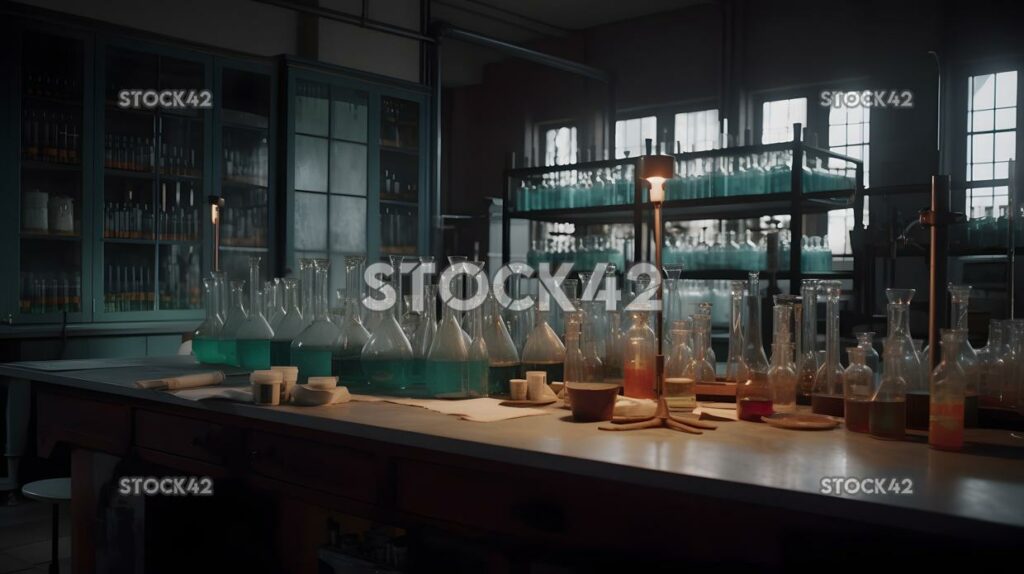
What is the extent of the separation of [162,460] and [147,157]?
2.94 m

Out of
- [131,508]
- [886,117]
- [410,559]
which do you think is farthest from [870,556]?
[886,117]

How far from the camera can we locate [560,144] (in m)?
7.81

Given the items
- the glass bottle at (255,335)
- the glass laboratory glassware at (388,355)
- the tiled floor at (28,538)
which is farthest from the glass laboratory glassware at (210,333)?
the tiled floor at (28,538)

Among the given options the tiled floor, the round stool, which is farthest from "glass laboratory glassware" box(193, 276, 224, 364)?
the tiled floor

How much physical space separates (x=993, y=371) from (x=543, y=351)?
0.89m

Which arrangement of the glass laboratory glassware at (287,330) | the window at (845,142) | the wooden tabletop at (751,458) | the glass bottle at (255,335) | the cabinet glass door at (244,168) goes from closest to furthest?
1. the wooden tabletop at (751,458)
2. the glass laboratory glassware at (287,330)
3. the glass bottle at (255,335)
4. the cabinet glass door at (244,168)
5. the window at (845,142)

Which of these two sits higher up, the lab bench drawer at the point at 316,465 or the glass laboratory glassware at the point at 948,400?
the glass laboratory glassware at the point at 948,400

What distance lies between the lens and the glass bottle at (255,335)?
2240mm

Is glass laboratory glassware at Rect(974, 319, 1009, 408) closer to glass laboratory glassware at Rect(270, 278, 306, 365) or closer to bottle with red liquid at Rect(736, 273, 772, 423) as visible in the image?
bottle with red liquid at Rect(736, 273, 772, 423)

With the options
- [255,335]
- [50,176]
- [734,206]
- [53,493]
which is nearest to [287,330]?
[255,335]

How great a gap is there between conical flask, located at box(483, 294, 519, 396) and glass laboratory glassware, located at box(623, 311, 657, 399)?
0.92ft

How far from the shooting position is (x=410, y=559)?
68.2 inches

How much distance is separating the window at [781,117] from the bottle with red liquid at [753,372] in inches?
191

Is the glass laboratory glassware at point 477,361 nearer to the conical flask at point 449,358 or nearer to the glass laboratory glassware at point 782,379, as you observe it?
the conical flask at point 449,358
